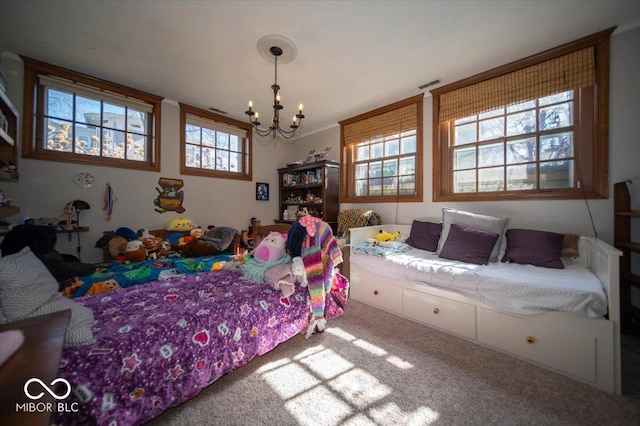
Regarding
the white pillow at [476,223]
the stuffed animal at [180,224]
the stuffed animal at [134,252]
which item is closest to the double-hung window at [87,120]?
the stuffed animal at [180,224]

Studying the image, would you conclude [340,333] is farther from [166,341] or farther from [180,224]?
[180,224]

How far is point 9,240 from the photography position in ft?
5.35

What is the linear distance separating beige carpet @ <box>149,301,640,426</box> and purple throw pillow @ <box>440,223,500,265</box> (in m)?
0.75

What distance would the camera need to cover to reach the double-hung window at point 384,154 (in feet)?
10.2

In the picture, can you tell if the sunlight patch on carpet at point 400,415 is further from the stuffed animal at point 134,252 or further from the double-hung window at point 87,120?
the double-hung window at point 87,120

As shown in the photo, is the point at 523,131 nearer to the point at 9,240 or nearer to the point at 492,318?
the point at 492,318

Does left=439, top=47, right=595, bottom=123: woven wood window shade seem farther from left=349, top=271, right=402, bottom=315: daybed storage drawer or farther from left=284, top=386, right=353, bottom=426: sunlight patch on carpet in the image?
left=284, top=386, right=353, bottom=426: sunlight patch on carpet

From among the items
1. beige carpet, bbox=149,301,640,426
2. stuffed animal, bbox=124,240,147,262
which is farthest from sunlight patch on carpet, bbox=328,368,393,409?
stuffed animal, bbox=124,240,147,262

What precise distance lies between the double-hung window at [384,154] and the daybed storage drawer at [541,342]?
1.70 m

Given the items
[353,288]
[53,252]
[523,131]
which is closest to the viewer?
[53,252]

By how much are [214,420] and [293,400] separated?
0.40 metres

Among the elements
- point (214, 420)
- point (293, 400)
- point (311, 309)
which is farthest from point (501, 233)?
point (214, 420)

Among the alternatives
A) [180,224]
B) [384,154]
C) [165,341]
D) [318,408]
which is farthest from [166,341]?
[384,154]

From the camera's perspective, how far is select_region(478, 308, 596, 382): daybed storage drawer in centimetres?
136
